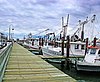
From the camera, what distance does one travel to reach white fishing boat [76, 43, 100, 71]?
2484 cm

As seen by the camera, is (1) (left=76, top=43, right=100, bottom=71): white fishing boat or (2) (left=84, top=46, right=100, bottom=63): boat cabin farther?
(2) (left=84, top=46, right=100, bottom=63): boat cabin

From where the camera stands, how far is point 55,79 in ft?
31.3

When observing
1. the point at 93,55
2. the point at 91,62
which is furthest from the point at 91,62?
the point at 93,55

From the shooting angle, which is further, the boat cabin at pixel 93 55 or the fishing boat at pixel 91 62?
the boat cabin at pixel 93 55

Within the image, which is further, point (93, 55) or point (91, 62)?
point (93, 55)

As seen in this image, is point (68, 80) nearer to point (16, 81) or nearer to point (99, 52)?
point (16, 81)

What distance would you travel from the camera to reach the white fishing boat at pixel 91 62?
2484 cm

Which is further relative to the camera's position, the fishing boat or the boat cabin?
the boat cabin

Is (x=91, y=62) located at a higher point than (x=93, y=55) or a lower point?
lower

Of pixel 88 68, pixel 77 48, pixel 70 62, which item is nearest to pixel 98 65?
pixel 88 68

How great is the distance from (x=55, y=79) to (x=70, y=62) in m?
22.4

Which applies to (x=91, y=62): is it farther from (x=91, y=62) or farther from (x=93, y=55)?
(x=93, y=55)

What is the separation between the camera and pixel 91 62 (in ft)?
85.4

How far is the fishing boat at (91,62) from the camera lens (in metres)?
24.8
